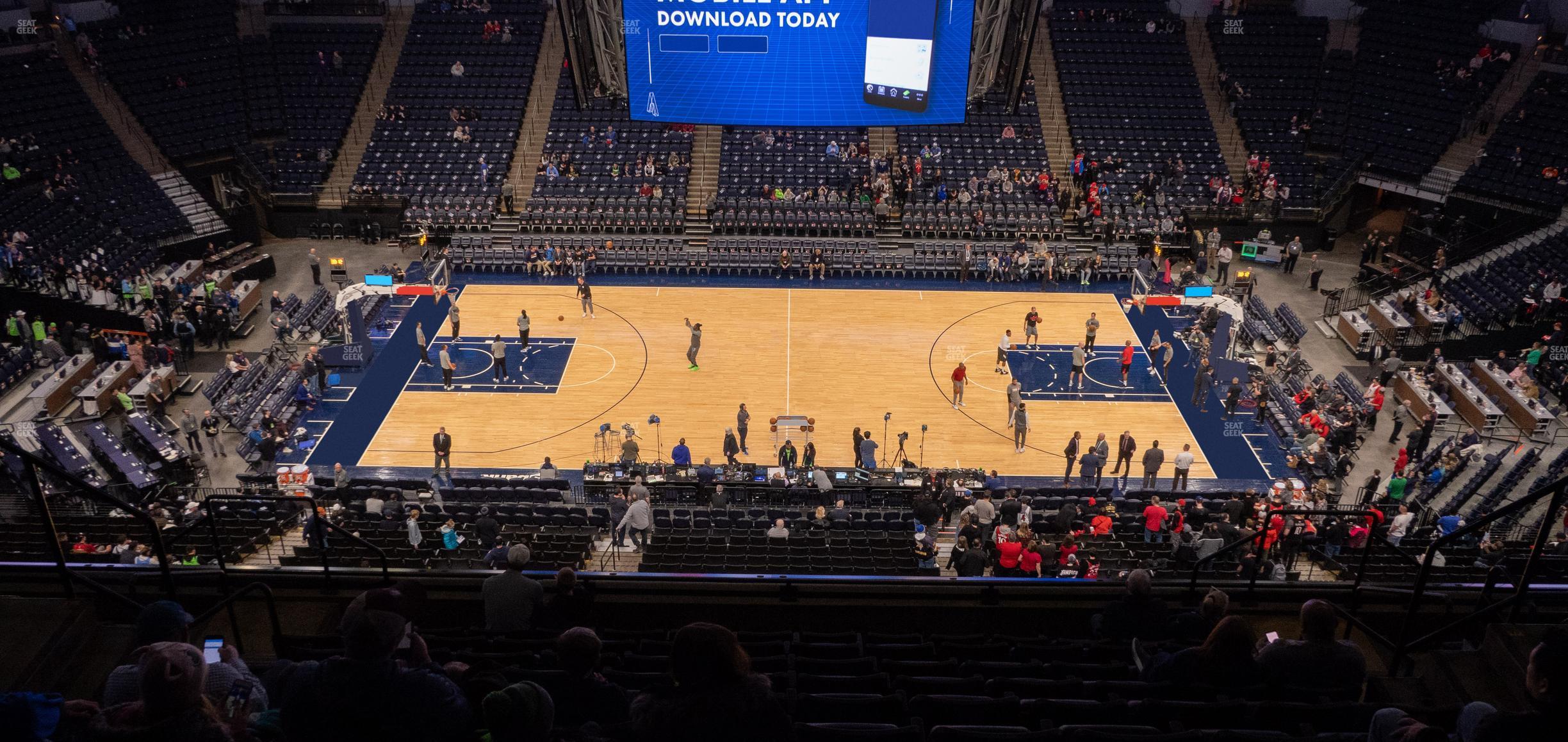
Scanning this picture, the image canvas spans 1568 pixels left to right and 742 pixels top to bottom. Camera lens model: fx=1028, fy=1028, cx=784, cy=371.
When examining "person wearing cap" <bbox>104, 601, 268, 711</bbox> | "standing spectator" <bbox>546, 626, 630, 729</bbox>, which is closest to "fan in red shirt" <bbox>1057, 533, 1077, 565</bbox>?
"standing spectator" <bbox>546, 626, 630, 729</bbox>

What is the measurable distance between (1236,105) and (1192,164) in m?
4.81

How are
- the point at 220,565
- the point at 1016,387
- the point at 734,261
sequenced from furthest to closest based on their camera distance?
the point at 734,261, the point at 1016,387, the point at 220,565

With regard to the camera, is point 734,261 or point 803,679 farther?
point 734,261

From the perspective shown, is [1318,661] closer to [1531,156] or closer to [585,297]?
[585,297]

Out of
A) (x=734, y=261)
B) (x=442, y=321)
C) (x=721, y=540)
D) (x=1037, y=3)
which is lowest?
(x=721, y=540)

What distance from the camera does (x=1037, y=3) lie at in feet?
49.4

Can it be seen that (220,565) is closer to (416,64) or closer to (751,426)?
(751,426)

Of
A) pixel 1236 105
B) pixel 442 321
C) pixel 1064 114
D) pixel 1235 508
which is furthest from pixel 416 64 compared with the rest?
pixel 1235 508

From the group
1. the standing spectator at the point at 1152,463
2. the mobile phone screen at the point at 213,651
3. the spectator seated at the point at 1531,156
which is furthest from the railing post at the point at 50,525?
the spectator seated at the point at 1531,156

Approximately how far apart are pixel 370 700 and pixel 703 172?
121ft

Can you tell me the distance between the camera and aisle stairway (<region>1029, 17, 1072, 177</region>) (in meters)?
42.0

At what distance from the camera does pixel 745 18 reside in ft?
56.0

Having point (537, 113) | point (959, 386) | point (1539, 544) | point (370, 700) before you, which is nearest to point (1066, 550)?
point (959, 386)

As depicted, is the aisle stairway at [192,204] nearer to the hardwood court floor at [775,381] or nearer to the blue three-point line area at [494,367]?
→ the hardwood court floor at [775,381]
